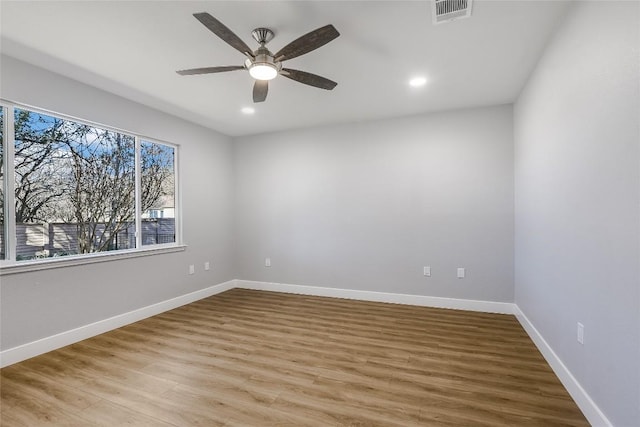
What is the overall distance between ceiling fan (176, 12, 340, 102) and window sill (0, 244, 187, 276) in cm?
212

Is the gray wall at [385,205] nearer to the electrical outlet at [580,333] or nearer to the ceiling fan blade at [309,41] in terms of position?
the electrical outlet at [580,333]

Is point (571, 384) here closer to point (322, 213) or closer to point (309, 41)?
point (309, 41)

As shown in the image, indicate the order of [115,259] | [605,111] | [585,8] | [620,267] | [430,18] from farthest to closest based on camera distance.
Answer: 1. [115,259]
2. [430,18]
3. [585,8]
4. [605,111]
5. [620,267]

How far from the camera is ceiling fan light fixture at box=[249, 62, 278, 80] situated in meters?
2.13

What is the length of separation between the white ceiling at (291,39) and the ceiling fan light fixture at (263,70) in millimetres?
262

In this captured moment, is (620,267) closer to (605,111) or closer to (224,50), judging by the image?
(605,111)

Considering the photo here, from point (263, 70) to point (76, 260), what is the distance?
258cm

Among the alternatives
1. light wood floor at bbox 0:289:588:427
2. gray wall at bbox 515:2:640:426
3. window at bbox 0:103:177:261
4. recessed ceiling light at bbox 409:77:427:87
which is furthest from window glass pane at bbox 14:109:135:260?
gray wall at bbox 515:2:640:426

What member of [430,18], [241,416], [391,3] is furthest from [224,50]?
[241,416]

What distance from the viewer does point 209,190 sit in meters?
4.63

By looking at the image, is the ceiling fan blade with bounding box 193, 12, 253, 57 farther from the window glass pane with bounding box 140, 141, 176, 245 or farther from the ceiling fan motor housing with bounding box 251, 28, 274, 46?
the window glass pane with bounding box 140, 141, 176, 245

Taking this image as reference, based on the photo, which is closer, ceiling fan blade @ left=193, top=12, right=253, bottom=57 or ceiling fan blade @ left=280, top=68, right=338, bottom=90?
ceiling fan blade @ left=193, top=12, right=253, bottom=57

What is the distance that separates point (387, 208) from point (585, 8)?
108 inches

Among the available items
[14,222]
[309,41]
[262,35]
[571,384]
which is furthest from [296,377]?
[14,222]
